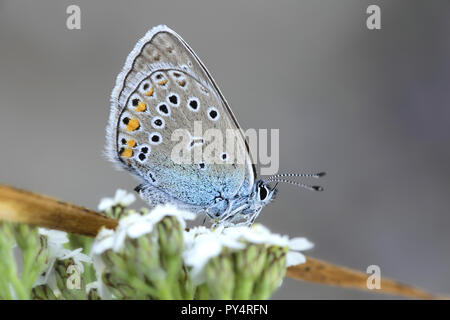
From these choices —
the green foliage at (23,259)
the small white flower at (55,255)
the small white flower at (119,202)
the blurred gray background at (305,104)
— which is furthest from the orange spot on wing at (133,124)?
the blurred gray background at (305,104)

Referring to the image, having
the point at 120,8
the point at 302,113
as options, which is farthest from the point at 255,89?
the point at 120,8

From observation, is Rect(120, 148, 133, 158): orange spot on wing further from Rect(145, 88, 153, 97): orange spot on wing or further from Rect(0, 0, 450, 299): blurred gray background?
Rect(0, 0, 450, 299): blurred gray background

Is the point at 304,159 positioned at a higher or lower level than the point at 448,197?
higher

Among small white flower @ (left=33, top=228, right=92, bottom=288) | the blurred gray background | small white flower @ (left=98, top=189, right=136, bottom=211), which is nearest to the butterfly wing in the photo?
small white flower @ (left=98, top=189, right=136, bottom=211)

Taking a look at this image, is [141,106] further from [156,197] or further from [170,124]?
[156,197]

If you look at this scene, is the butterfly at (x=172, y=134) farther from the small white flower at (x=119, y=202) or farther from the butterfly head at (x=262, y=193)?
the small white flower at (x=119, y=202)

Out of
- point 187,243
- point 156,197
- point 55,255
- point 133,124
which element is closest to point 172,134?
point 133,124
